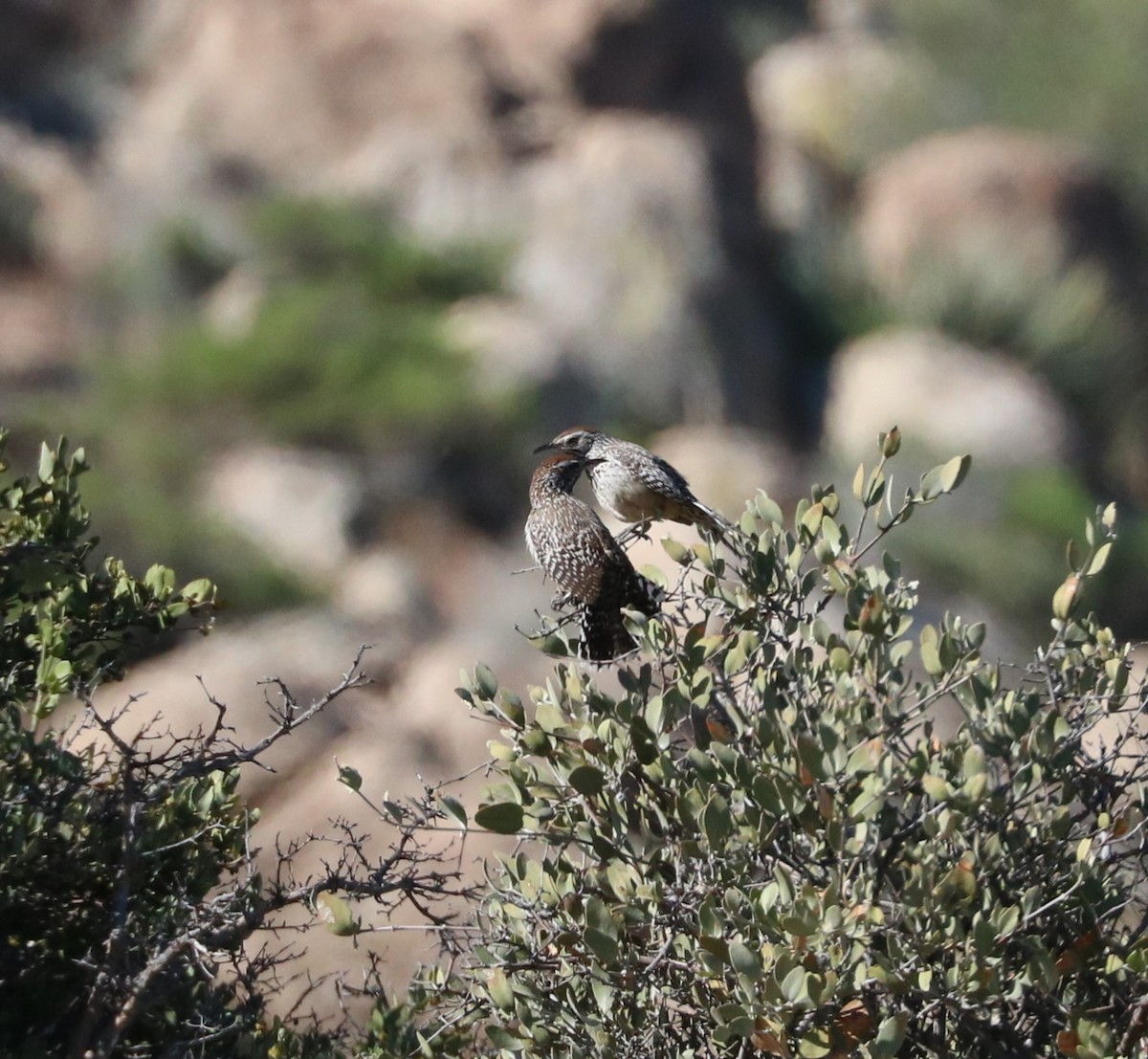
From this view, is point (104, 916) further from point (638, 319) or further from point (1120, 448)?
point (1120, 448)

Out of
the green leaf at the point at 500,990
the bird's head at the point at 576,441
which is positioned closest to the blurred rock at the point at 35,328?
the bird's head at the point at 576,441

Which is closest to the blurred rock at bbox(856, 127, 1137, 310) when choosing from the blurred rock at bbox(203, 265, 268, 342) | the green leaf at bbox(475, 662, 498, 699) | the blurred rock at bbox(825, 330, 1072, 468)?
the blurred rock at bbox(825, 330, 1072, 468)

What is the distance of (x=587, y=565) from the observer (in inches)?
146

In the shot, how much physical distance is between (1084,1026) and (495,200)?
13.7 meters

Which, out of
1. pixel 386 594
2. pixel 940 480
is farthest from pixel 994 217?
pixel 940 480

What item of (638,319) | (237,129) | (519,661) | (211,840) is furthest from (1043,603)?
(211,840)

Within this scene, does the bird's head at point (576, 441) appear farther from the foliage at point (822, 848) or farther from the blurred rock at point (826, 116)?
the blurred rock at point (826, 116)

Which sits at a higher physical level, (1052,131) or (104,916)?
(1052,131)

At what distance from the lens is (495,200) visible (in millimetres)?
15289

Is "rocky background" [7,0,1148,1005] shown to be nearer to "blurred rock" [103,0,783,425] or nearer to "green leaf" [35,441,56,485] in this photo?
"blurred rock" [103,0,783,425]

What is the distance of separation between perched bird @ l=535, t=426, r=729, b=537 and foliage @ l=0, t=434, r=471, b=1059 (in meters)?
1.66

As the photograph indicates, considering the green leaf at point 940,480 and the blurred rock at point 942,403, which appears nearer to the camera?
the green leaf at point 940,480

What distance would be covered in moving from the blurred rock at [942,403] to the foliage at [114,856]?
441 inches

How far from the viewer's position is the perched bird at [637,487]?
4469 millimetres
